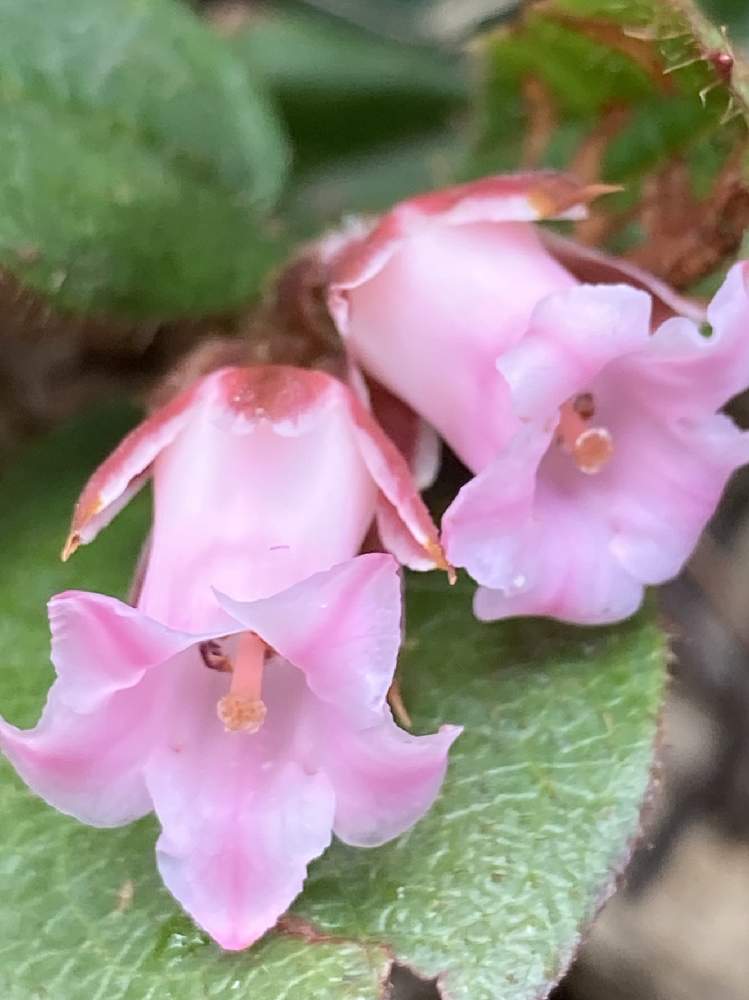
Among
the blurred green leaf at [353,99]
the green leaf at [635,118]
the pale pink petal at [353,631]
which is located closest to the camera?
the pale pink petal at [353,631]

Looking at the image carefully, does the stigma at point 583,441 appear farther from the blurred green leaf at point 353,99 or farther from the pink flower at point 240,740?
the blurred green leaf at point 353,99

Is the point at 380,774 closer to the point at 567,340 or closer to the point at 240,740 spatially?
the point at 240,740

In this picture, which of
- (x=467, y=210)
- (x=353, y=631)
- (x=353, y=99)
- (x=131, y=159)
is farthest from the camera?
(x=353, y=99)

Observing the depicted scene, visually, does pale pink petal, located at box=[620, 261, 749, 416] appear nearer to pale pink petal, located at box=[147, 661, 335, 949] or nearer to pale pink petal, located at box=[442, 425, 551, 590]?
pale pink petal, located at box=[442, 425, 551, 590]

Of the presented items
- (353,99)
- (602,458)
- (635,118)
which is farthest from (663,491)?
(353,99)

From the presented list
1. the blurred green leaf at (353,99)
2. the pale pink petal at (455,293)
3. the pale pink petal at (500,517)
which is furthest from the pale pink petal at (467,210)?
the blurred green leaf at (353,99)
